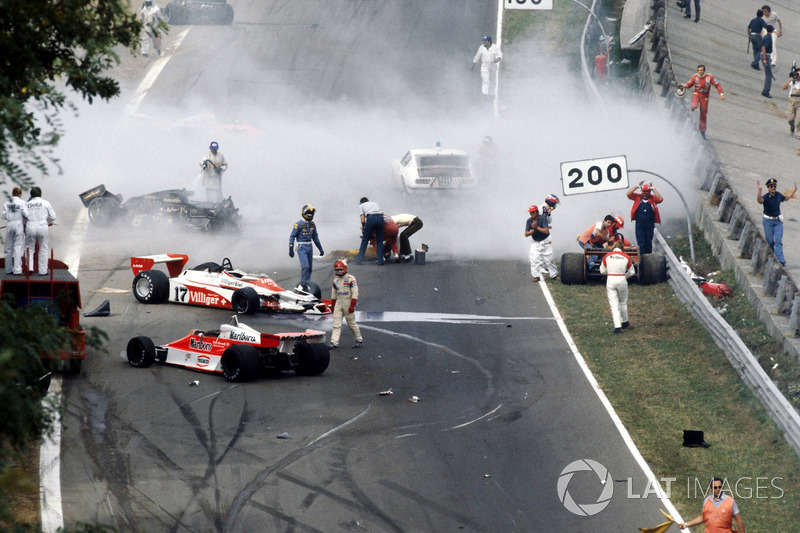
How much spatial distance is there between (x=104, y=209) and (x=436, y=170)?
9279 millimetres

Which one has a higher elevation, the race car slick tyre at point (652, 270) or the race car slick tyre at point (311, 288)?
the race car slick tyre at point (652, 270)

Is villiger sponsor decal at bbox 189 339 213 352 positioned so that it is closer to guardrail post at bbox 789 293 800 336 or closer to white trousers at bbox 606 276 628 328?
white trousers at bbox 606 276 628 328

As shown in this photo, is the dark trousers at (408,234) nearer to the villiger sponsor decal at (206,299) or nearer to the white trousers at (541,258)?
the white trousers at (541,258)

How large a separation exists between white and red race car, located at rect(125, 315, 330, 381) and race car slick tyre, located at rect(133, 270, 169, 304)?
3.48 meters

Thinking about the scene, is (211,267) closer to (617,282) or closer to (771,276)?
(617,282)

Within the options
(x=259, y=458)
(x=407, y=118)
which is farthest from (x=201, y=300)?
(x=407, y=118)

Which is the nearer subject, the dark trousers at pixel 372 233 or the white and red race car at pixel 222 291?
the white and red race car at pixel 222 291

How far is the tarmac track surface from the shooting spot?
36.3 ft

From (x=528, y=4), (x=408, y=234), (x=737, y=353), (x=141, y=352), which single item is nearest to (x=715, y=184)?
(x=408, y=234)

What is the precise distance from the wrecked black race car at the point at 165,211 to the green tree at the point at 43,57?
1711 cm

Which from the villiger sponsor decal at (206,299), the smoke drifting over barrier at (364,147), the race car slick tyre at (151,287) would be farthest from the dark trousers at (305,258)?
the smoke drifting over barrier at (364,147)

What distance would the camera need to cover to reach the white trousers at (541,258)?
73.3 feet

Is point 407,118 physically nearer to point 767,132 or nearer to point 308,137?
point 308,137

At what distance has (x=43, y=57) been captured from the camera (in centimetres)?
759
